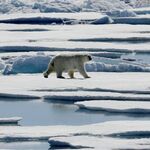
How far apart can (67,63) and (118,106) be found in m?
2.74

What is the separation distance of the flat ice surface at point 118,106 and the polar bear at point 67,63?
230 cm

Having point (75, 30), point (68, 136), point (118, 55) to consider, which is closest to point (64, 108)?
point (68, 136)

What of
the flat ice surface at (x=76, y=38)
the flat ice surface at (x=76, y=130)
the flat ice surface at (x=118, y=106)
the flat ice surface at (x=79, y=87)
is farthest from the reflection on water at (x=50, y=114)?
the flat ice surface at (x=76, y=38)

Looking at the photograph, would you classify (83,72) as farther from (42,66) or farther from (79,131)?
(79,131)

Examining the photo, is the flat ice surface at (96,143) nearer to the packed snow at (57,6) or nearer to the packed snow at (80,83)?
the packed snow at (80,83)

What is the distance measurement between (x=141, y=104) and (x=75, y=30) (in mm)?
11476

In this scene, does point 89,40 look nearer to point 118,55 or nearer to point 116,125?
point 118,55

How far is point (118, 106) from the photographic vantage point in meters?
8.73

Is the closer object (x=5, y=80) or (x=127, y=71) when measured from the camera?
(x=5, y=80)

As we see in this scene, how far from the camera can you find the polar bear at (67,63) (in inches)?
446

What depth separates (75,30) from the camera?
2017 centimetres

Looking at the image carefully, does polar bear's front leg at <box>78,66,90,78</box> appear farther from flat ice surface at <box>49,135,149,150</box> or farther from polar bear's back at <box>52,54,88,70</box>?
flat ice surface at <box>49,135,149,150</box>

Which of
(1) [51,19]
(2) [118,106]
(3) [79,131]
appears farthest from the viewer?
(1) [51,19]

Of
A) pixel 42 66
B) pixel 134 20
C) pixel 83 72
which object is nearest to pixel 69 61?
pixel 83 72
